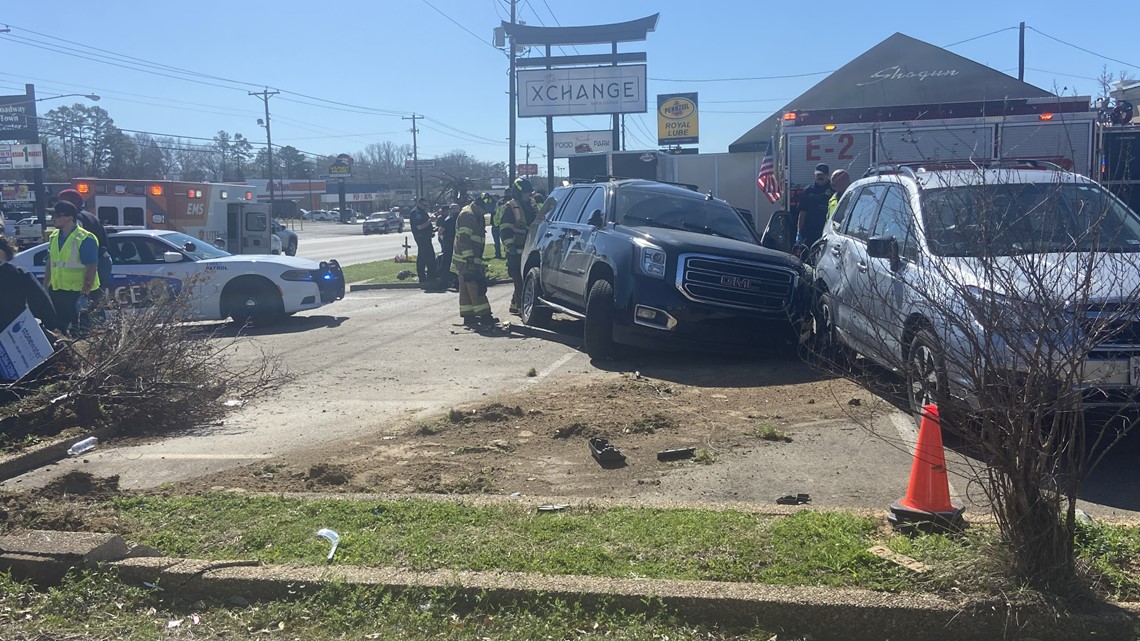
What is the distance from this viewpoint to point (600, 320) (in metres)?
10.2

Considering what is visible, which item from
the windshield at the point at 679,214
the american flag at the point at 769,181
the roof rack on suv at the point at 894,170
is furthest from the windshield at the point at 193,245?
the roof rack on suv at the point at 894,170

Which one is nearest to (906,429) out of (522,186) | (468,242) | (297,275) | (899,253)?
Answer: (899,253)

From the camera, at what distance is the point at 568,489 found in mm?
5855

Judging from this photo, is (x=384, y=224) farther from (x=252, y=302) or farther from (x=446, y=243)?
(x=252, y=302)

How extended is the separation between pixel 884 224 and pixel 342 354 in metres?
6.18

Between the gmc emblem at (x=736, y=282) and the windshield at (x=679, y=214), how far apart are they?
126cm

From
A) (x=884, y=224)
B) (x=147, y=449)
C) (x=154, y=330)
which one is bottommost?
(x=147, y=449)

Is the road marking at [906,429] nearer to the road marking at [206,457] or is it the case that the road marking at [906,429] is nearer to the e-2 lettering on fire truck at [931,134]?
the road marking at [206,457]

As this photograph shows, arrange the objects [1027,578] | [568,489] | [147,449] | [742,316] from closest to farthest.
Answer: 1. [1027,578]
2. [568,489]
3. [147,449]
4. [742,316]

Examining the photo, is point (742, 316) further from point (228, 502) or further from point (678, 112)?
point (678, 112)

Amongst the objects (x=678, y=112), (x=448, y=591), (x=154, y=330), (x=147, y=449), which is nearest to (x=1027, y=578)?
(x=448, y=591)

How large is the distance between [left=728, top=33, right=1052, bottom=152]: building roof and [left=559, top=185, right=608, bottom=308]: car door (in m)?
15.1

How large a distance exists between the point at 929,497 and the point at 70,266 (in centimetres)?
832

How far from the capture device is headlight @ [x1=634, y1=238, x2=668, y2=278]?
9703mm
